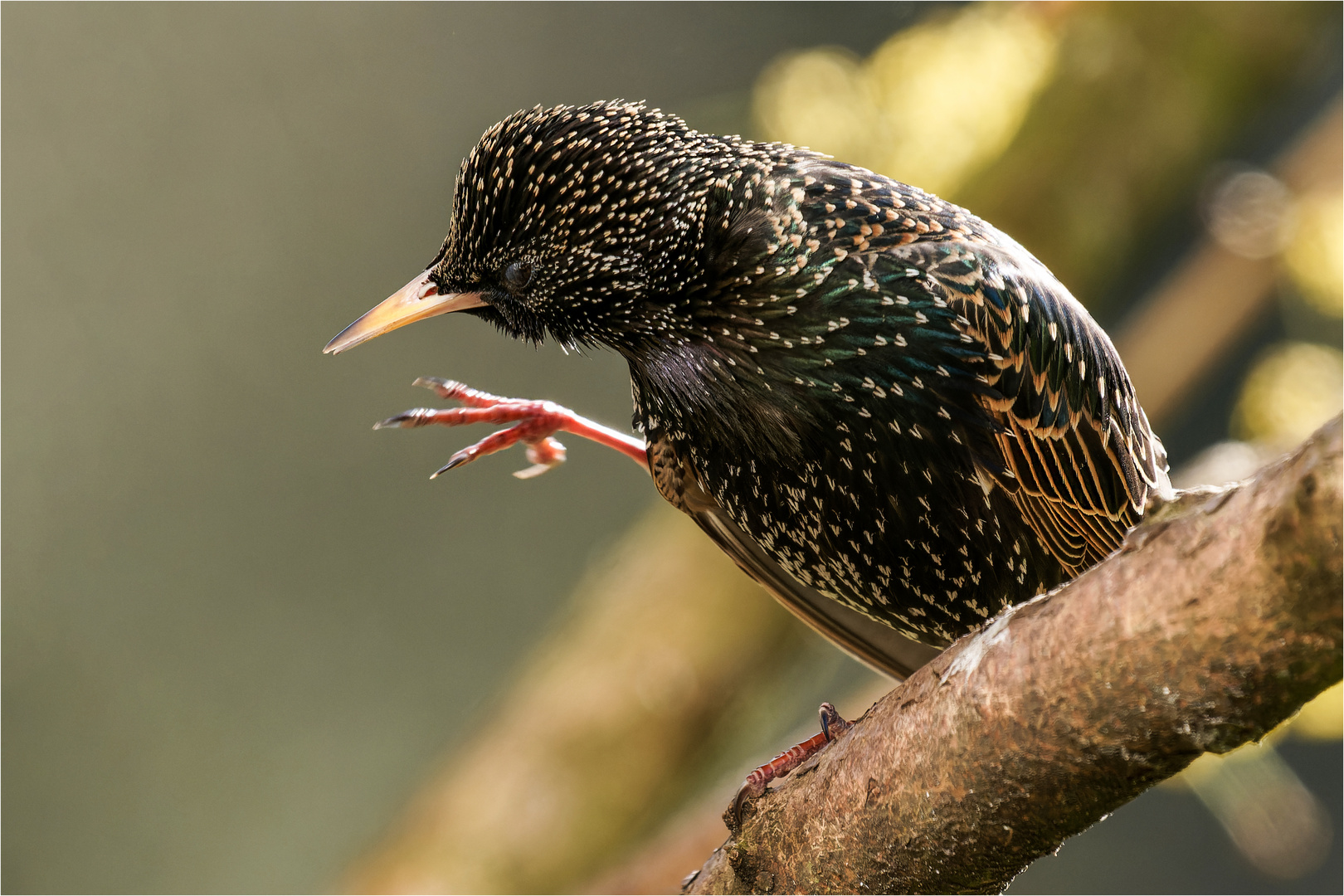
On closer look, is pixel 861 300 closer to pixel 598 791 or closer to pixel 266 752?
pixel 598 791

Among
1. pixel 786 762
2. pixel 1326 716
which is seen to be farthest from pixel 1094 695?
pixel 1326 716

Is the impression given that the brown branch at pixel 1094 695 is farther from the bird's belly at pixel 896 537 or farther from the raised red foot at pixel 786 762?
the bird's belly at pixel 896 537

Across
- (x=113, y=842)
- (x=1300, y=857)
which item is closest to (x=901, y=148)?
(x=1300, y=857)

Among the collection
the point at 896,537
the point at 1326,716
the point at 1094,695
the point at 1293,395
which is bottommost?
the point at 1326,716

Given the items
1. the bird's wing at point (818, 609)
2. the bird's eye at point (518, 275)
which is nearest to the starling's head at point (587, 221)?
the bird's eye at point (518, 275)

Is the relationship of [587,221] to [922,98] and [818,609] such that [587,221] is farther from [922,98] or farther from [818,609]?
[922,98]
